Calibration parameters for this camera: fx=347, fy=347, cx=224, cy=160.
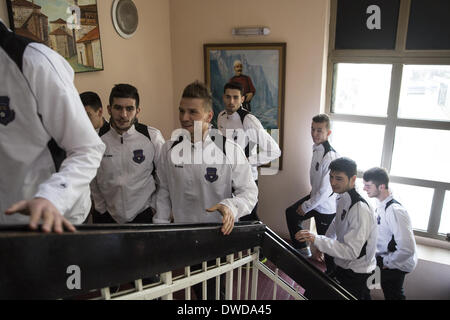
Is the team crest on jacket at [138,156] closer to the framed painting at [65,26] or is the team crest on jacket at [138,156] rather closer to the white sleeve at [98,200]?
the white sleeve at [98,200]

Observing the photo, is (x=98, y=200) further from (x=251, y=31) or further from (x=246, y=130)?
(x=251, y=31)

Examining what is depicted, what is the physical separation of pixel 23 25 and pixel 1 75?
67.1 inches

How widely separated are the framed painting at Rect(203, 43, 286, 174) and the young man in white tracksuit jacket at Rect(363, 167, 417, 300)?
1.49 m

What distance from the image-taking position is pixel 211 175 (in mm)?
2242

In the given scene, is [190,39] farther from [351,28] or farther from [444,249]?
[444,249]

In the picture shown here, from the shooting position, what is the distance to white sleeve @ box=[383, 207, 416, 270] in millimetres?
3008

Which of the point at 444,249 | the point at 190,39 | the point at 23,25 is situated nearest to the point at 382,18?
the point at 190,39

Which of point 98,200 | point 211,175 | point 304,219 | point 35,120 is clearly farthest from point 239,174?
point 304,219

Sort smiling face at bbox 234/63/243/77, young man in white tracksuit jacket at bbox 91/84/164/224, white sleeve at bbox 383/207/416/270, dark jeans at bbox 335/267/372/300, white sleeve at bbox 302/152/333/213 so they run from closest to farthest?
young man in white tracksuit jacket at bbox 91/84/164/224 < dark jeans at bbox 335/267/372/300 < white sleeve at bbox 383/207/416/270 < white sleeve at bbox 302/152/333/213 < smiling face at bbox 234/63/243/77

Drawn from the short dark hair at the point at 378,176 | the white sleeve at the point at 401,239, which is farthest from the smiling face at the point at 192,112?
the white sleeve at the point at 401,239

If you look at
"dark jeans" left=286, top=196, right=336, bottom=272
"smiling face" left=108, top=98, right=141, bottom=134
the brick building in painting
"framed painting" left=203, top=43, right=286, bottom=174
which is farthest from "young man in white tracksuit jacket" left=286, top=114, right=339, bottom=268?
the brick building in painting

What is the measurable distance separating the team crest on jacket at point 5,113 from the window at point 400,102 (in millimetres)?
3580

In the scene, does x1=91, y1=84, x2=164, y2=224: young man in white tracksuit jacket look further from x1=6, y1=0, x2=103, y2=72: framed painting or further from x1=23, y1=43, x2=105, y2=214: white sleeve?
x1=23, y1=43, x2=105, y2=214: white sleeve

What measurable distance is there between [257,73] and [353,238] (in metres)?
2.45
